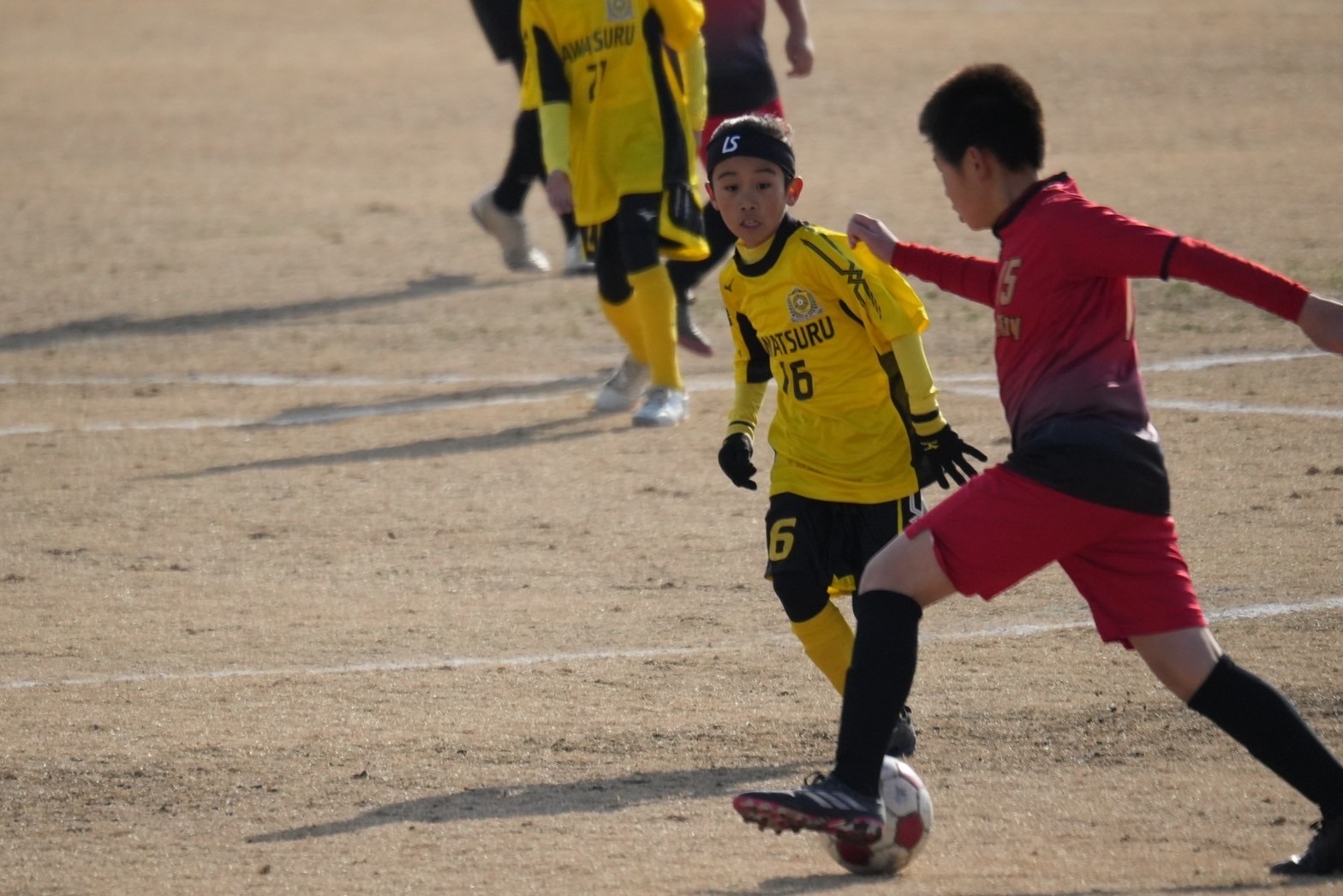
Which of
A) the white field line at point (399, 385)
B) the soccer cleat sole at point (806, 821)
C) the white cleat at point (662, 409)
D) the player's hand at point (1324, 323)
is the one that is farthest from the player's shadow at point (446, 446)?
the player's hand at point (1324, 323)

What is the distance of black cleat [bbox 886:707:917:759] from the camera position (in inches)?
177

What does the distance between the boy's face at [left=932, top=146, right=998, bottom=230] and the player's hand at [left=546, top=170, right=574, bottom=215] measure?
3.76m

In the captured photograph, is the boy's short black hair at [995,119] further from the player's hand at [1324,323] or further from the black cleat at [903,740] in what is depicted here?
the black cleat at [903,740]

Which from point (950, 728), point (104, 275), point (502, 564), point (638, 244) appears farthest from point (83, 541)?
point (104, 275)

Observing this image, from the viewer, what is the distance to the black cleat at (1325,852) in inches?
144

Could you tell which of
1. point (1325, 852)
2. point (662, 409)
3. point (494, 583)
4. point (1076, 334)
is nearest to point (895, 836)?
point (1325, 852)

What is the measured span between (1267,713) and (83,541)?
436cm

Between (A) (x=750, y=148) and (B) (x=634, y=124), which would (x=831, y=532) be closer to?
A: (A) (x=750, y=148)

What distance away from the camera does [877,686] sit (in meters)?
3.74

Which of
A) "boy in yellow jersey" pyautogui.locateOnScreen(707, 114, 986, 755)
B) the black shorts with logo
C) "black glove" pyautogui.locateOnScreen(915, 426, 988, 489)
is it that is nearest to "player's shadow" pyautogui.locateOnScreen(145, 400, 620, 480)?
"boy in yellow jersey" pyautogui.locateOnScreen(707, 114, 986, 755)

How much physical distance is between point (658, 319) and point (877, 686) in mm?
4448

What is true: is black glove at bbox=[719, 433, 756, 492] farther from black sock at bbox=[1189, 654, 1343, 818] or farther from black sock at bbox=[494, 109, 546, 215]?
black sock at bbox=[494, 109, 546, 215]

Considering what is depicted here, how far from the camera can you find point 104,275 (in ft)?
38.9

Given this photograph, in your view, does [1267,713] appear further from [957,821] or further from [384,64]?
[384,64]
